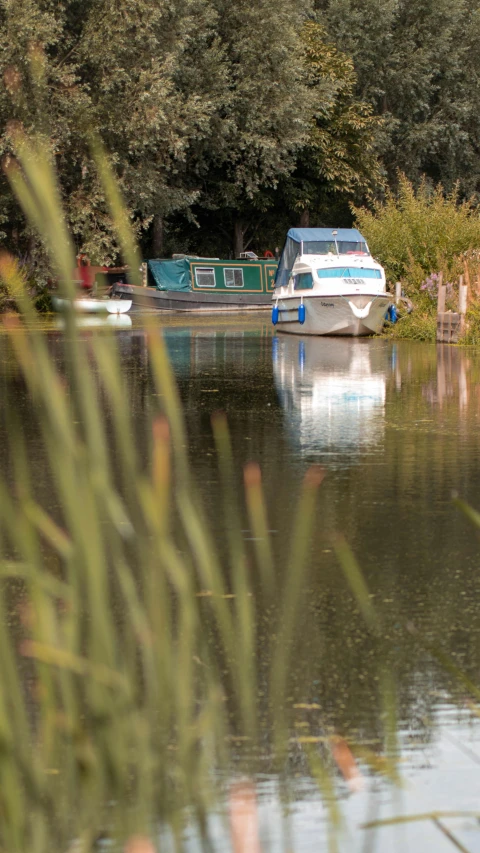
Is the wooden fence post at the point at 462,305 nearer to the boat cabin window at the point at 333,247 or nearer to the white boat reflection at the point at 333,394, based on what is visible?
the white boat reflection at the point at 333,394

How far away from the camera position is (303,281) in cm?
3322

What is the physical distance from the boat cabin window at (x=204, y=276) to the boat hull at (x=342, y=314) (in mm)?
18795

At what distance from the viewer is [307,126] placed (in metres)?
51.6

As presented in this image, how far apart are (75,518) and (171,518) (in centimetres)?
623

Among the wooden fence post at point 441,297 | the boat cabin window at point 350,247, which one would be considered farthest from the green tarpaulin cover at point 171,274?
the wooden fence post at point 441,297

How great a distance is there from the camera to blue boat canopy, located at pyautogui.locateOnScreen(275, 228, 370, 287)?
34.1 meters

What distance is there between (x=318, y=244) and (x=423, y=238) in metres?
4.63

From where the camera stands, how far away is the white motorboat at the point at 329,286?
30703 millimetres

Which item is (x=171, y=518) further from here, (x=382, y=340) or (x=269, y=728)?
(x=382, y=340)

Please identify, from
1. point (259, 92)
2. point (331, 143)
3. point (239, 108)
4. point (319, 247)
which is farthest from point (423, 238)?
point (331, 143)

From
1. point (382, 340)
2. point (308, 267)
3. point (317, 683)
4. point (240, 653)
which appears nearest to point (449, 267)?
point (382, 340)

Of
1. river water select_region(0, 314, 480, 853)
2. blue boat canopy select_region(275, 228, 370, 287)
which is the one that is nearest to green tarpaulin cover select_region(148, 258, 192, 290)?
blue boat canopy select_region(275, 228, 370, 287)

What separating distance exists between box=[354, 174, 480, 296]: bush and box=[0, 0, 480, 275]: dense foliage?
8.76m

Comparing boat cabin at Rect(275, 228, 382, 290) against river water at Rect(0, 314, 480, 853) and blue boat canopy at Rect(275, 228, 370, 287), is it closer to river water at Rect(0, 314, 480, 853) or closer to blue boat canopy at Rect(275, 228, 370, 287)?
blue boat canopy at Rect(275, 228, 370, 287)
